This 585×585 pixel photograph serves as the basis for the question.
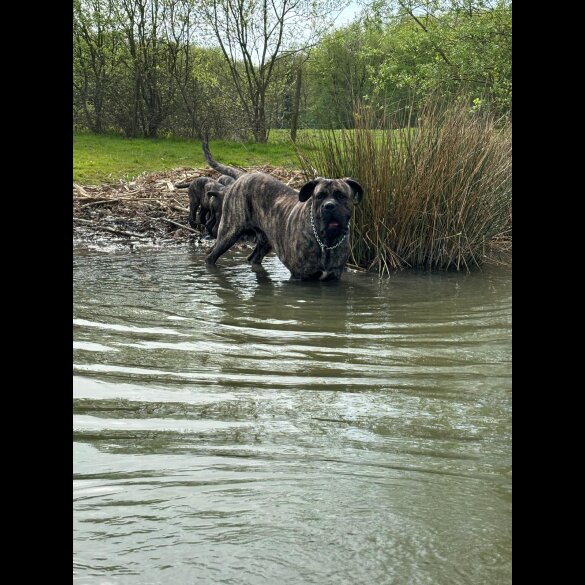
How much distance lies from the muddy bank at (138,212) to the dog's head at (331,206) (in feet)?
15.0

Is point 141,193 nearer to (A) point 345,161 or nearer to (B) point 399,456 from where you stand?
(A) point 345,161

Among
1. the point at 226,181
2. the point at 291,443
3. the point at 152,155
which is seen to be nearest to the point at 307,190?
the point at 226,181

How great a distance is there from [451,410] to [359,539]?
1880mm

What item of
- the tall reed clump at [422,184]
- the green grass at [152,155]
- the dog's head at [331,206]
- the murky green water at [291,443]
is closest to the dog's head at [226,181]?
the tall reed clump at [422,184]

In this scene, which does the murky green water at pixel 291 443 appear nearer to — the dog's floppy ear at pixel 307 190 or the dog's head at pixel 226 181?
the dog's floppy ear at pixel 307 190

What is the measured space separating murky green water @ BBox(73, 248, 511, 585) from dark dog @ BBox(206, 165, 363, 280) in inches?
58.2

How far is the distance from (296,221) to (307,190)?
468mm

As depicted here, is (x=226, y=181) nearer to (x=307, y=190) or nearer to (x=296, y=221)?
(x=296, y=221)

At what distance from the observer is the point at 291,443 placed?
3.87 metres

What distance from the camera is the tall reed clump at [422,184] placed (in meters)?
10.5

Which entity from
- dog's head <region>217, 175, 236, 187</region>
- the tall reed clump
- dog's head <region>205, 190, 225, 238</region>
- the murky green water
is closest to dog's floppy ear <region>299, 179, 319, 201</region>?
the tall reed clump
